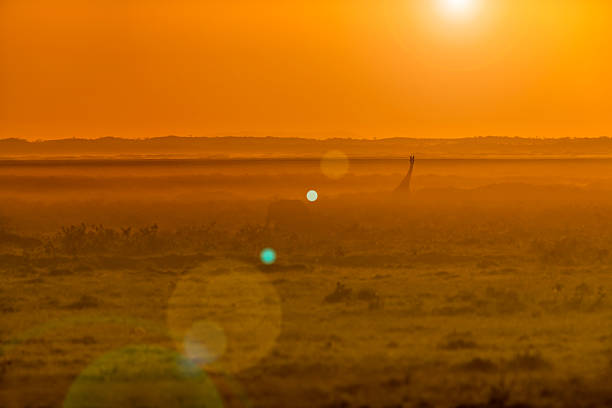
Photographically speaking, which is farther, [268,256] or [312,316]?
[268,256]

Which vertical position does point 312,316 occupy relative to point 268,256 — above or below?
below

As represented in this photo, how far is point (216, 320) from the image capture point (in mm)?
15492

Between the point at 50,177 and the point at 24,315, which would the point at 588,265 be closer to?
the point at 24,315

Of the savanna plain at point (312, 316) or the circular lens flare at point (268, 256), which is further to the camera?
the circular lens flare at point (268, 256)

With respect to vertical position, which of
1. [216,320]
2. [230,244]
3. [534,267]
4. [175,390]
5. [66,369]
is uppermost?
[230,244]

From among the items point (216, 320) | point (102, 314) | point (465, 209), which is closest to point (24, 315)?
point (102, 314)

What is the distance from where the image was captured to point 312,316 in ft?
51.5

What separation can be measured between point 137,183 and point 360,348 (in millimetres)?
67800

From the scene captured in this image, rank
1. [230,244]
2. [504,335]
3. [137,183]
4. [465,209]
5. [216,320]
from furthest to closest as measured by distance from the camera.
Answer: [137,183]
[465,209]
[230,244]
[216,320]
[504,335]

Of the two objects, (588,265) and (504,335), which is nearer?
(504,335)

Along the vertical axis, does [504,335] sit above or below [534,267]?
below

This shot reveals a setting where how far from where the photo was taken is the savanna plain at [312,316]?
10.5 meters

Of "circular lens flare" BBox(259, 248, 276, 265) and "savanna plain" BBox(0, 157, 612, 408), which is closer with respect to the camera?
"savanna plain" BBox(0, 157, 612, 408)

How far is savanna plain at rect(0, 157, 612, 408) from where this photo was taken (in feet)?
34.6
